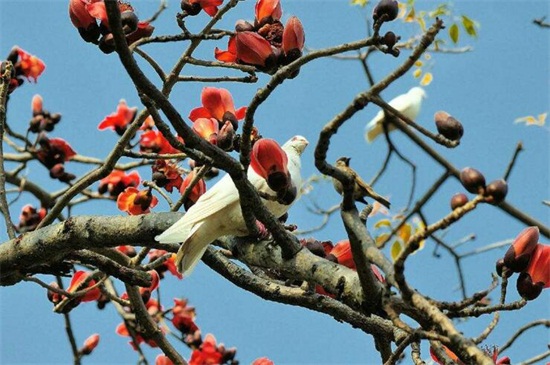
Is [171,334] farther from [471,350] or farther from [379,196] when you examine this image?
[471,350]

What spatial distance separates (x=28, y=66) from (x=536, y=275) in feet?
7.66

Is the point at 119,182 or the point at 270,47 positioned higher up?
the point at 119,182

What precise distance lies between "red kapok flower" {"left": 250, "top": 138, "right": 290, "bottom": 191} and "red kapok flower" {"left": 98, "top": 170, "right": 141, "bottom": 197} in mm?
1805

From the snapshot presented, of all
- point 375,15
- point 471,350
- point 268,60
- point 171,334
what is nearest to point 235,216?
point 268,60

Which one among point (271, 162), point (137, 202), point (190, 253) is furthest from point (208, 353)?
point (271, 162)

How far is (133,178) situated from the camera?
344cm

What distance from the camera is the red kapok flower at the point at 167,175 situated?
2.65m

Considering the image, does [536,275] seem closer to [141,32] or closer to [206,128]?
[206,128]

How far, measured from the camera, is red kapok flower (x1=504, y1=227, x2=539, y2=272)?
1757 mm

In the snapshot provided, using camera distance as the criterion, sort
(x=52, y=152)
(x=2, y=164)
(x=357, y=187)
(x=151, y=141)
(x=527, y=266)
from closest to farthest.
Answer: (x=357, y=187) → (x=527, y=266) → (x=2, y=164) → (x=151, y=141) → (x=52, y=152)

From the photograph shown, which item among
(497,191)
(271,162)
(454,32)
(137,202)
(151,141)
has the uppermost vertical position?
(454,32)

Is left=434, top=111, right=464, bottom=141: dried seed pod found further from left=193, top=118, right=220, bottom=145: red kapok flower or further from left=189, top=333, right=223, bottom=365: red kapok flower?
left=189, top=333, right=223, bottom=365: red kapok flower

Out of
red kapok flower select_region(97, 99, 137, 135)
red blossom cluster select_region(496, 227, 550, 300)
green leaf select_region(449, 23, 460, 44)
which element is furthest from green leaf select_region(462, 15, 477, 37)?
red blossom cluster select_region(496, 227, 550, 300)

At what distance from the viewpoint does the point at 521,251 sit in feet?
5.76
